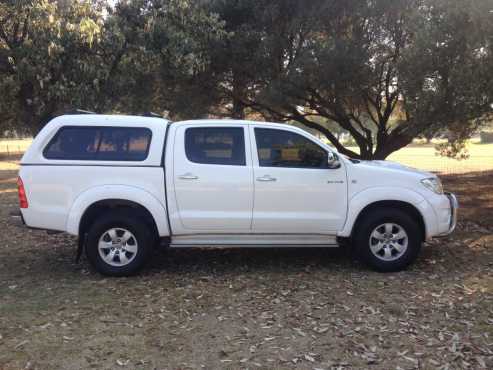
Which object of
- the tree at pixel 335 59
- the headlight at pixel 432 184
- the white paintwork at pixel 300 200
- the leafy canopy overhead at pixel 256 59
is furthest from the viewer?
the tree at pixel 335 59

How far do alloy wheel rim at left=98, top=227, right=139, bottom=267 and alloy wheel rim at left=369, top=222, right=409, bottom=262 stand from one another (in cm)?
293

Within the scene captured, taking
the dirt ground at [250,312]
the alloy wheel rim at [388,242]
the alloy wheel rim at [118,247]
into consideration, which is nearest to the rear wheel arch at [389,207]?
the alloy wheel rim at [388,242]

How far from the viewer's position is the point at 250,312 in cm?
483

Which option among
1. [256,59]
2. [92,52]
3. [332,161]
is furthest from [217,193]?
[256,59]

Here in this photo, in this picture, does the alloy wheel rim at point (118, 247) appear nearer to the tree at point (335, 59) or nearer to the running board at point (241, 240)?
the running board at point (241, 240)

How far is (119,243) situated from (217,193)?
1.35m

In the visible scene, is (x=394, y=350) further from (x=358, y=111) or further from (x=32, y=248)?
(x=358, y=111)

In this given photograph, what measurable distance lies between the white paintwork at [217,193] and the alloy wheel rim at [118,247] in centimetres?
38

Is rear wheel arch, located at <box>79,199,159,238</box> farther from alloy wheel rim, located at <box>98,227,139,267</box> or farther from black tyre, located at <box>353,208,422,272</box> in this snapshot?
black tyre, located at <box>353,208,422,272</box>

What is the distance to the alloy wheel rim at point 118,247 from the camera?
19.1 ft

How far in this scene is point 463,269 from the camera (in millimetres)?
6176

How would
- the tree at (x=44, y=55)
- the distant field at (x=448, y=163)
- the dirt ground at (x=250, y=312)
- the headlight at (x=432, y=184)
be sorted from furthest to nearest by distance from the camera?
the distant field at (x=448, y=163), the tree at (x=44, y=55), the headlight at (x=432, y=184), the dirt ground at (x=250, y=312)

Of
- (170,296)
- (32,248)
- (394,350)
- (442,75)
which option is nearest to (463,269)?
(394,350)

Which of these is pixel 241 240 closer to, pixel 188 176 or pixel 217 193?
pixel 217 193
